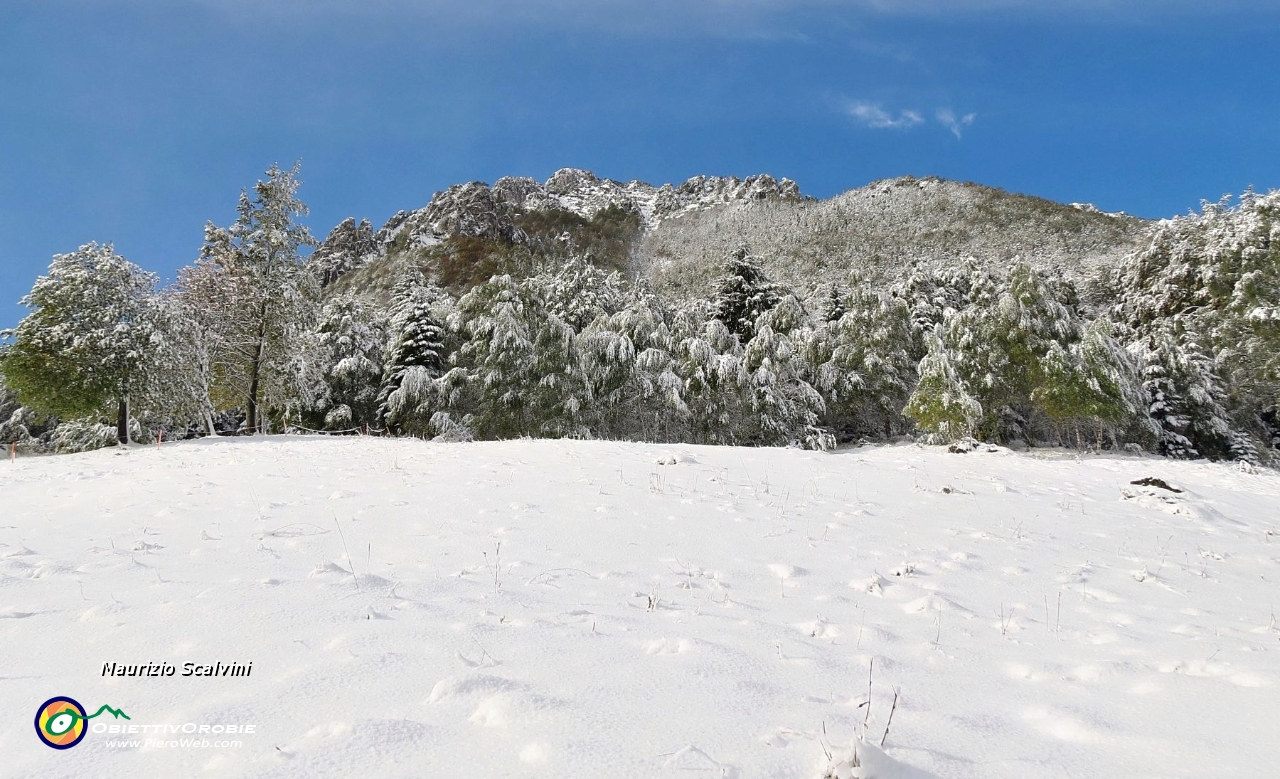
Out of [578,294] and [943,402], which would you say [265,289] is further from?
[943,402]

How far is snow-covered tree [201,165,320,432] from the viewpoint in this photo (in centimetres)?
2192

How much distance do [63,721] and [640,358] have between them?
71.1 feet

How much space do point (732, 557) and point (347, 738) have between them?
153 inches

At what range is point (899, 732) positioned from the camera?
258 cm

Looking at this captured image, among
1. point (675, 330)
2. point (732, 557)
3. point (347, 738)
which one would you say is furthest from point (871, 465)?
point (675, 330)

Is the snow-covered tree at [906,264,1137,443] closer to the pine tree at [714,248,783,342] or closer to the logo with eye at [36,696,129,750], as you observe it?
the pine tree at [714,248,783,342]

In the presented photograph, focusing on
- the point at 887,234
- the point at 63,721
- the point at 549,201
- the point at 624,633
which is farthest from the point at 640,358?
the point at 549,201

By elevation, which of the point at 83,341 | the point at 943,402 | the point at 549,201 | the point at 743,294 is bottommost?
the point at 943,402

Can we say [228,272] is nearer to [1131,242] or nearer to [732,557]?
[732,557]

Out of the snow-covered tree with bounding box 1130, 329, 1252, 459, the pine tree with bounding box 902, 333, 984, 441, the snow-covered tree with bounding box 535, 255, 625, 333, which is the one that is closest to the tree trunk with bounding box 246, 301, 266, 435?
the snow-covered tree with bounding box 535, 255, 625, 333

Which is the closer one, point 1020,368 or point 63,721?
point 63,721

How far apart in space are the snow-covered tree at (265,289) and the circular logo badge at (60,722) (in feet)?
75.9

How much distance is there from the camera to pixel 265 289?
22000 mm

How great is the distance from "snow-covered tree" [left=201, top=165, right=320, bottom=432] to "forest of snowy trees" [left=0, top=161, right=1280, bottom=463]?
82mm
